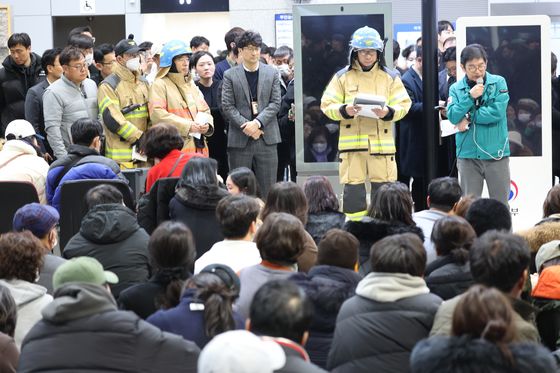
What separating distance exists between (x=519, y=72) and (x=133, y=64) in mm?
3509

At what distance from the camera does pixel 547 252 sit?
598 cm

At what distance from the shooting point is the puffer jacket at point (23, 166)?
7.94 m

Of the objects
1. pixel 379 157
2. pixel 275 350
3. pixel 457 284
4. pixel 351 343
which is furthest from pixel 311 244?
pixel 379 157

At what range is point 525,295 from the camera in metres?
5.82

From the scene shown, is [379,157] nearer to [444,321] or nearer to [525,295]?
[525,295]

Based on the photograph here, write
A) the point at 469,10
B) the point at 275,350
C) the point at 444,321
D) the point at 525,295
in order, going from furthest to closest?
1. the point at 469,10
2. the point at 525,295
3. the point at 444,321
4. the point at 275,350

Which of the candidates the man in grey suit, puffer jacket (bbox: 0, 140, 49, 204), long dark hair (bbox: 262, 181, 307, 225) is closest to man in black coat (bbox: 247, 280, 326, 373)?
long dark hair (bbox: 262, 181, 307, 225)

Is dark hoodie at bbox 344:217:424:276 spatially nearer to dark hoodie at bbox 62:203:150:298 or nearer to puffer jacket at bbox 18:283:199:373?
dark hoodie at bbox 62:203:150:298

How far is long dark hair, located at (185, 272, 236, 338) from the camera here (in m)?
4.58

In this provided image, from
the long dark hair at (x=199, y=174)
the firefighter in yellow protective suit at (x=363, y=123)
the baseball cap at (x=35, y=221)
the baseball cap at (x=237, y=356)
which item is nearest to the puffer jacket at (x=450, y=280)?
the long dark hair at (x=199, y=174)

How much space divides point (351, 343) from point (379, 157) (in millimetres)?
4751

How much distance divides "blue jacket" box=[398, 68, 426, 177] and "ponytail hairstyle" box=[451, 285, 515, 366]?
21.4ft

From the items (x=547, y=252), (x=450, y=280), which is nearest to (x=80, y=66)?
(x=547, y=252)

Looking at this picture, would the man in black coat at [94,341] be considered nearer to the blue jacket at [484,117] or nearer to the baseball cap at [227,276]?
the baseball cap at [227,276]
